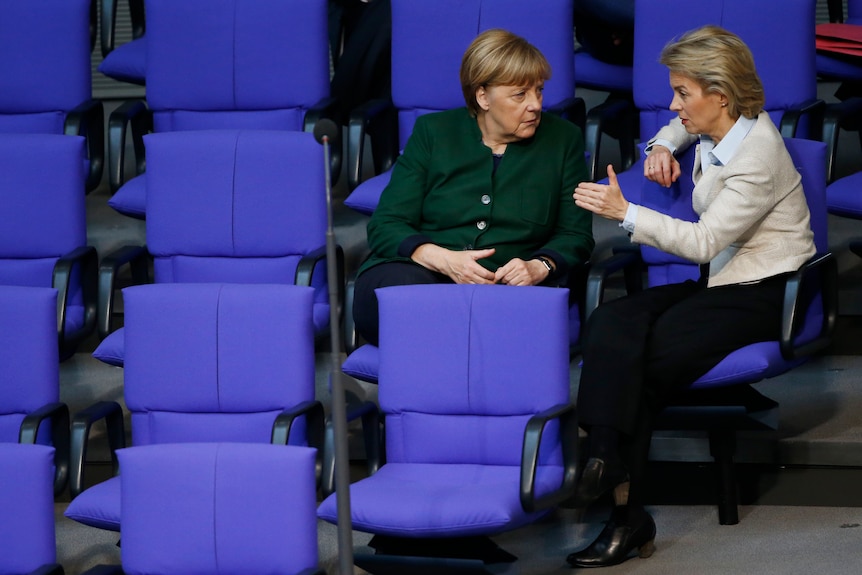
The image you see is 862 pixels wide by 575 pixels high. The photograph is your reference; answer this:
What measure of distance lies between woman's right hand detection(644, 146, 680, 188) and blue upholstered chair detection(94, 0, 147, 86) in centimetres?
175

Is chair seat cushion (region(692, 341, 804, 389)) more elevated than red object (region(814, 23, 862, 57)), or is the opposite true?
red object (region(814, 23, 862, 57))

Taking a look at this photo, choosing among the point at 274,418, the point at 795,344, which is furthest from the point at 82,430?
the point at 795,344

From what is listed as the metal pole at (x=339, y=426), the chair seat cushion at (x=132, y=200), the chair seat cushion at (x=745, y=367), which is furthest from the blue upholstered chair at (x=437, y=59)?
the metal pole at (x=339, y=426)

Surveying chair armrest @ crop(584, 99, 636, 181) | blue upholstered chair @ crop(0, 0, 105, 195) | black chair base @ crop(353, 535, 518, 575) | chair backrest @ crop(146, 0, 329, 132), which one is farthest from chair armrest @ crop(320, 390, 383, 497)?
blue upholstered chair @ crop(0, 0, 105, 195)

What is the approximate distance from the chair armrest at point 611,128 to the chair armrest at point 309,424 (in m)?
1.11

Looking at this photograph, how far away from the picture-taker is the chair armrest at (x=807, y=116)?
353 cm

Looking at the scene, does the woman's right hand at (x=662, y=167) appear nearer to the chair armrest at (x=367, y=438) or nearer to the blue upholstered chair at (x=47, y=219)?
the chair armrest at (x=367, y=438)

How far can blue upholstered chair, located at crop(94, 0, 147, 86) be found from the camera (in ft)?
14.4

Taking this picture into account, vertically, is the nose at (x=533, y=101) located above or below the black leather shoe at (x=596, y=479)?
above

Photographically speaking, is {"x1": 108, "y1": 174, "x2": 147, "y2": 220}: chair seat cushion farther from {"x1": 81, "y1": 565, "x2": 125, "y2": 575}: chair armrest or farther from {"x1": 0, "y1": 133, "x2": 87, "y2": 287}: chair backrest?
{"x1": 81, "y1": 565, "x2": 125, "y2": 575}: chair armrest

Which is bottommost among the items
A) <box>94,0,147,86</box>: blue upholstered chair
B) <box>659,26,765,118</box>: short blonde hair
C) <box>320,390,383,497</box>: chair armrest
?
<box>320,390,383,497</box>: chair armrest

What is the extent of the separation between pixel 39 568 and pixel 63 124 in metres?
2.04

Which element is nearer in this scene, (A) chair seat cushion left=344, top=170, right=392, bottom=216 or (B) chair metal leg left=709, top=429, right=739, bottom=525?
(B) chair metal leg left=709, top=429, right=739, bottom=525

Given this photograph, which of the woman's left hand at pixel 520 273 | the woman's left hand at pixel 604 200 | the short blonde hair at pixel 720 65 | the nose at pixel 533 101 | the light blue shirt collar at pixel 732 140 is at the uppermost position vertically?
the short blonde hair at pixel 720 65
